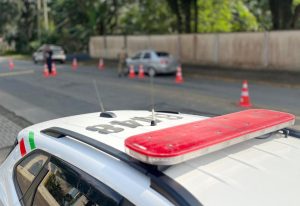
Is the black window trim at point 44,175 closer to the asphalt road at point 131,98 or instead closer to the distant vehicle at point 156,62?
the asphalt road at point 131,98

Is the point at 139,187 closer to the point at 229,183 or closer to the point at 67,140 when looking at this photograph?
the point at 229,183

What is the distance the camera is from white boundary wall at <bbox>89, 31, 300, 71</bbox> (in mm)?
18359

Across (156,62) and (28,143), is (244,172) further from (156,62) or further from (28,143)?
(156,62)

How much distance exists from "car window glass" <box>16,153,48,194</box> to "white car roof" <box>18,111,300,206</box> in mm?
368

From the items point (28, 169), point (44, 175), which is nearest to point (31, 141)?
point (28, 169)

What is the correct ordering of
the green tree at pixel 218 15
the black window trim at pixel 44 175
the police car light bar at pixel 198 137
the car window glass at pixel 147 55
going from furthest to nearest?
the green tree at pixel 218 15
the car window glass at pixel 147 55
the black window trim at pixel 44 175
the police car light bar at pixel 198 137

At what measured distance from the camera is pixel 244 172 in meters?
1.66

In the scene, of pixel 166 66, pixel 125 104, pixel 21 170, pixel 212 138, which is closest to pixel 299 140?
pixel 212 138

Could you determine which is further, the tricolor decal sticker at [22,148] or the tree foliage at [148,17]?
the tree foliage at [148,17]

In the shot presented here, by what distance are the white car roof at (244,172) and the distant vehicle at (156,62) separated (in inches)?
683

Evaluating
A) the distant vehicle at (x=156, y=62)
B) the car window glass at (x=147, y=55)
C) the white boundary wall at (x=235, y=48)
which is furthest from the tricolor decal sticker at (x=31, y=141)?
the car window glass at (x=147, y=55)

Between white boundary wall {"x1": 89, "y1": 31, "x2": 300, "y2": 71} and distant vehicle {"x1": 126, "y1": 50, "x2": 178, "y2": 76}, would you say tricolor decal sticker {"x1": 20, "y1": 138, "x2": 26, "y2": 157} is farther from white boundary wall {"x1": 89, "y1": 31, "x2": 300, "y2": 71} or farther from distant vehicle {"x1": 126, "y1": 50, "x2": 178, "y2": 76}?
white boundary wall {"x1": 89, "y1": 31, "x2": 300, "y2": 71}

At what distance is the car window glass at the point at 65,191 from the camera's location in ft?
5.70

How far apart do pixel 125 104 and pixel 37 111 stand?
2443 mm
